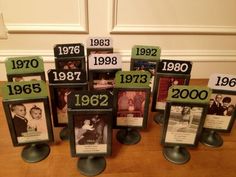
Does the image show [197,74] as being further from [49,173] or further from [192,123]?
[49,173]

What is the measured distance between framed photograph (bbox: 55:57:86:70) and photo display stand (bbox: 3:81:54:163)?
28 cm

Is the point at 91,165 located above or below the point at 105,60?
below

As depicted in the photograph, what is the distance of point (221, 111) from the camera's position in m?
0.90

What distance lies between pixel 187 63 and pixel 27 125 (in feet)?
2.02

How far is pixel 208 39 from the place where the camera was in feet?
4.97

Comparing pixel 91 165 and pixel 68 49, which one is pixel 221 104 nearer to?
pixel 91 165

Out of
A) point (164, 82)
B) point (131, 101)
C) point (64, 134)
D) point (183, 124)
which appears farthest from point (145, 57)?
point (64, 134)

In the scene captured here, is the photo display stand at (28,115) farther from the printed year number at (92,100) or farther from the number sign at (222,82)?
the number sign at (222,82)

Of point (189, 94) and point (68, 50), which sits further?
point (68, 50)

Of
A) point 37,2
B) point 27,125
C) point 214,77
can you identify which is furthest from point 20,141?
point 37,2

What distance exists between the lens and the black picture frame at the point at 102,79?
0.95m

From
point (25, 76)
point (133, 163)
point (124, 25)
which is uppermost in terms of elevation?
point (124, 25)

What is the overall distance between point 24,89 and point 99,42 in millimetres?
476

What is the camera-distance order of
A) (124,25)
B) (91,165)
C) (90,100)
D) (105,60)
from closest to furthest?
(90,100)
(91,165)
(105,60)
(124,25)
